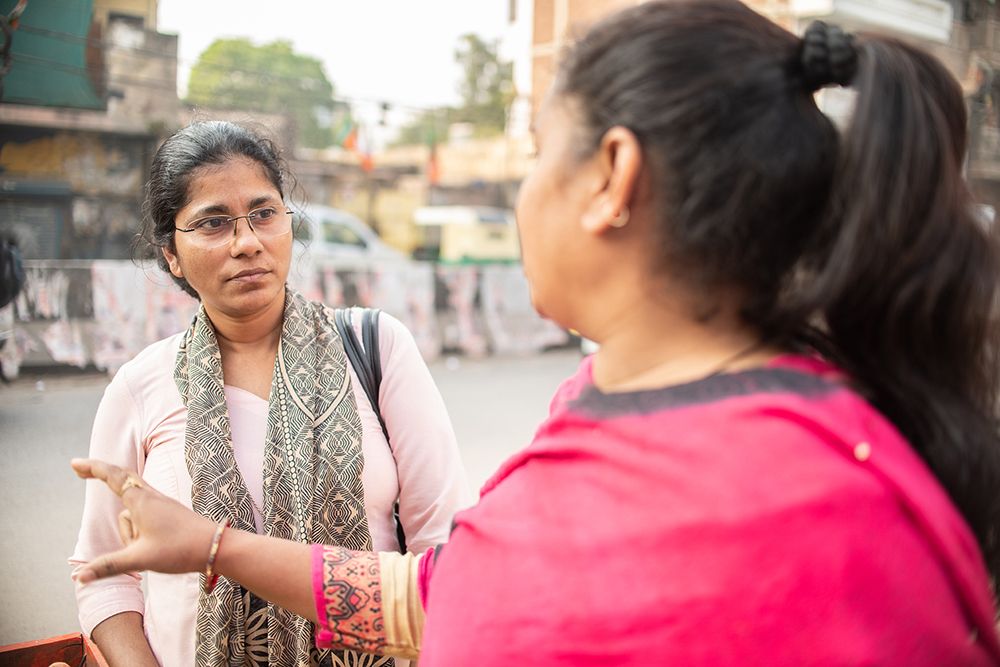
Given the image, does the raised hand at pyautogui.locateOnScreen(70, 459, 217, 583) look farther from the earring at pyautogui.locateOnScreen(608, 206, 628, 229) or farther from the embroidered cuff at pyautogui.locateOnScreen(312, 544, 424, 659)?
the earring at pyautogui.locateOnScreen(608, 206, 628, 229)

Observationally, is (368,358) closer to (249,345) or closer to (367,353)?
(367,353)

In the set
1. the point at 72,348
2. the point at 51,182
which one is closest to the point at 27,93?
the point at 51,182

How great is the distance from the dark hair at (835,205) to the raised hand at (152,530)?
2.47 feet

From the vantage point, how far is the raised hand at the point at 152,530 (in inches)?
38.8

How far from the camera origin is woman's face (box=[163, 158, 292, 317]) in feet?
6.05

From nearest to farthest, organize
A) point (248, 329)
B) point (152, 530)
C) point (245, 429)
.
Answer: point (152, 530)
point (245, 429)
point (248, 329)

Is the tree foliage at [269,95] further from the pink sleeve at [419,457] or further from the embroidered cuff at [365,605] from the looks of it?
the embroidered cuff at [365,605]

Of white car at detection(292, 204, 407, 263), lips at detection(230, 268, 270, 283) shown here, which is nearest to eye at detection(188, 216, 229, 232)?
lips at detection(230, 268, 270, 283)

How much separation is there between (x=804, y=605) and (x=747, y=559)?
0.07m

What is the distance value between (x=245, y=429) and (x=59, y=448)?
4795mm

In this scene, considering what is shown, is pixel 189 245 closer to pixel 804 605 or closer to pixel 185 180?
pixel 185 180

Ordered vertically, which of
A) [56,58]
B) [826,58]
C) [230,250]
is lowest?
[230,250]

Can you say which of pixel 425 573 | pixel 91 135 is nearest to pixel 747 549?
pixel 425 573

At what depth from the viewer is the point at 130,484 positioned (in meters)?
1.03
